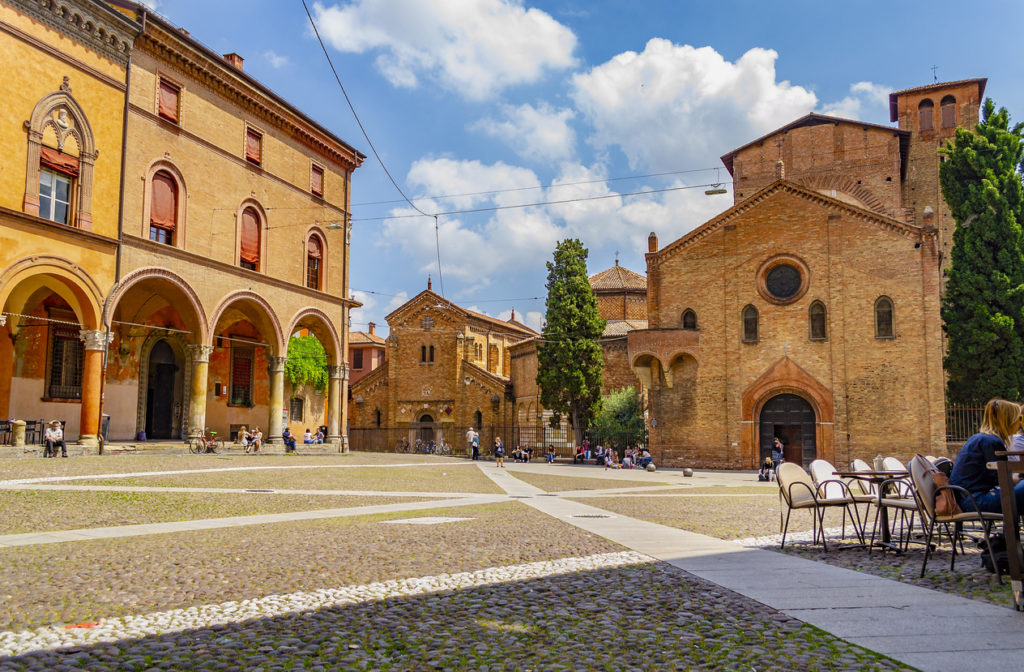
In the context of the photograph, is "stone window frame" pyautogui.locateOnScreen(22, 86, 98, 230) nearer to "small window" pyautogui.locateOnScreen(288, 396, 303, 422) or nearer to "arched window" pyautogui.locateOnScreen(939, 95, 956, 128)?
"small window" pyautogui.locateOnScreen(288, 396, 303, 422)

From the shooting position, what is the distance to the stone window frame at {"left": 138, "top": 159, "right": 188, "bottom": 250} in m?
23.1

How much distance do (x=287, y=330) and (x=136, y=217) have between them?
7.63 meters

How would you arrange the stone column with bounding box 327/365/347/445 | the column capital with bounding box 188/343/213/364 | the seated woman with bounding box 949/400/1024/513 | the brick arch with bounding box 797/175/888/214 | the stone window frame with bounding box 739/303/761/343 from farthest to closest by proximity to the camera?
1. the brick arch with bounding box 797/175/888/214
2. the stone column with bounding box 327/365/347/445
3. the stone window frame with bounding box 739/303/761/343
4. the column capital with bounding box 188/343/213/364
5. the seated woman with bounding box 949/400/1024/513

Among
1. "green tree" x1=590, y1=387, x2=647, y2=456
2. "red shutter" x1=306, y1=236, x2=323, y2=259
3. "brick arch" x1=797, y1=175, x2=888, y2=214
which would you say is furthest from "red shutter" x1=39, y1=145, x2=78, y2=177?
"brick arch" x1=797, y1=175, x2=888, y2=214

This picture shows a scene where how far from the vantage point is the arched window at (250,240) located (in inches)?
1084

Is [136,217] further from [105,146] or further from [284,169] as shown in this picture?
[284,169]

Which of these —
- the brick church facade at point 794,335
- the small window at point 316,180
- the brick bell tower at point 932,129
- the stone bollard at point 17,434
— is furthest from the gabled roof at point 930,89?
the stone bollard at point 17,434

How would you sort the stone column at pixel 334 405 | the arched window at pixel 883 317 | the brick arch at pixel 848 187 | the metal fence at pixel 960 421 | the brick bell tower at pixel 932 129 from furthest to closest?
the brick bell tower at pixel 932 129 → the brick arch at pixel 848 187 → the stone column at pixel 334 405 → the arched window at pixel 883 317 → the metal fence at pixel 960 421

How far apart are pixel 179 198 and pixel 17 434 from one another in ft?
28.6

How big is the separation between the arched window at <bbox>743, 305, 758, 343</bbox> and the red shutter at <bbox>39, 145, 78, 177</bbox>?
81.3ft

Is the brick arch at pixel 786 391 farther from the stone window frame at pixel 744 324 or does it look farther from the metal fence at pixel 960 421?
the metal fence at pixel 960 421

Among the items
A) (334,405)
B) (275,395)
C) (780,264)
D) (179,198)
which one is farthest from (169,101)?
(780,264)

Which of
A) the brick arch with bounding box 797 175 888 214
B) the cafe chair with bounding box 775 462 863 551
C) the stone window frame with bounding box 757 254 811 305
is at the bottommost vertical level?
the cafe chair with bounding box 775 462 863 551

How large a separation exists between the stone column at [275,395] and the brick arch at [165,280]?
3.80 meters
